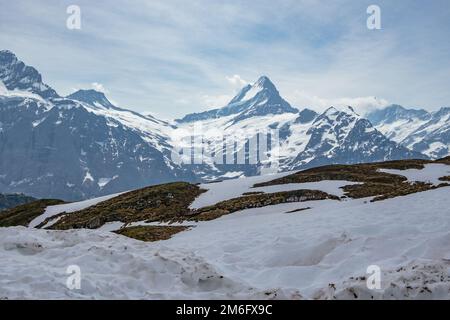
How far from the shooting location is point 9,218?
191ft

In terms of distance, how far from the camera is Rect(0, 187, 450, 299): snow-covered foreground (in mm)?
12487

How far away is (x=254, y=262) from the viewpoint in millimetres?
18172

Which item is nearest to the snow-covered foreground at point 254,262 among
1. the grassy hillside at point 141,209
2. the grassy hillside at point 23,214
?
the grassy hillside at point 141,209

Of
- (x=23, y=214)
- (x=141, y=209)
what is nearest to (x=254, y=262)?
(x=141, y=209)

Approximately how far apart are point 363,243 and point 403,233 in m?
2.28

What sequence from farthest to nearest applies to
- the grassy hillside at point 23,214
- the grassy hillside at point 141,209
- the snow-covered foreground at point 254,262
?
the grassy hillside at point 23,214 → the grassy hillside at point 141,209 → the snow-covered foreground at point 254,262

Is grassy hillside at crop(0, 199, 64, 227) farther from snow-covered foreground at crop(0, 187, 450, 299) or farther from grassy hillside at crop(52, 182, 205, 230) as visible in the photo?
snow-covered foreground at crop(0, 187, 450, 299)

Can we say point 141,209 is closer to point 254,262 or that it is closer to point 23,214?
point 23,214

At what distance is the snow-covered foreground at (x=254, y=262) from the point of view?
12487 mm

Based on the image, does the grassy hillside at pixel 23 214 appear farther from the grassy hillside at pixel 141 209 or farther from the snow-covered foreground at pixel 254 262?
the snow-covered foreground at pixel 254 262
